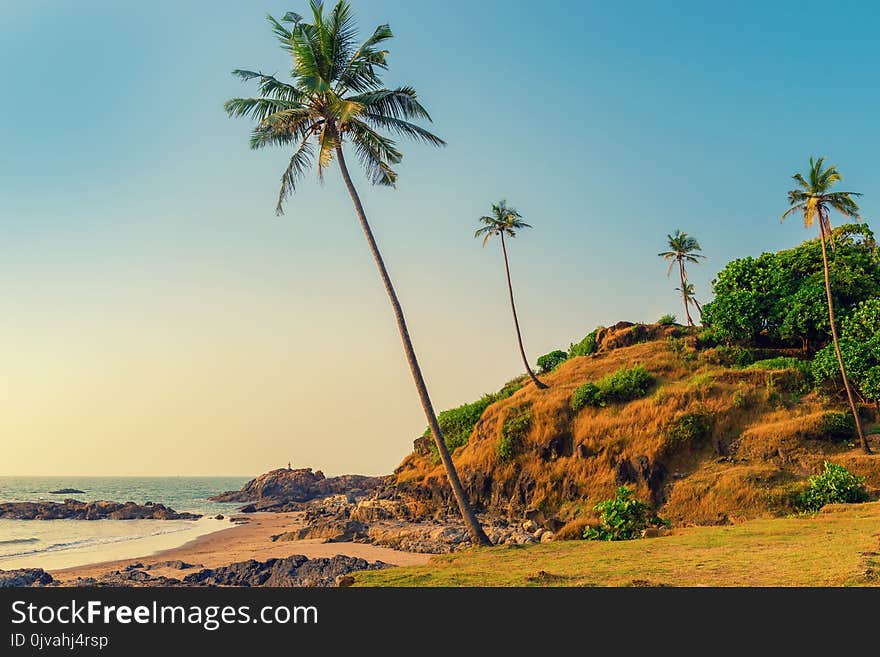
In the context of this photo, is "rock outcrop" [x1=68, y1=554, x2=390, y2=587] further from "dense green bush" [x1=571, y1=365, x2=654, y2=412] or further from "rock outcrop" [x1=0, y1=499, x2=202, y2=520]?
"rock outcrop" [x1=0, y1=499, x2=202, y2=520]

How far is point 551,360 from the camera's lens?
184 ft

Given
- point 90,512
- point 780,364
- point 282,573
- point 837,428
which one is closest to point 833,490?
point 837,428

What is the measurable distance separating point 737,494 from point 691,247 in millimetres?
38801

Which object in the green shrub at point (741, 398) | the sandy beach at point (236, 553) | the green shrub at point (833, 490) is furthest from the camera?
the green shrub at point (741, 398)

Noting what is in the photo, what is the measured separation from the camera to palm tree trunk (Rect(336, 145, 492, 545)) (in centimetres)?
2008

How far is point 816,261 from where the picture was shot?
3806cm

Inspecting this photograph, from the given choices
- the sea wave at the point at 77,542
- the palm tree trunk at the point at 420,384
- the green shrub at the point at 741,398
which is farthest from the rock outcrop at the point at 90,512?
the green shrub at the point at 741,398

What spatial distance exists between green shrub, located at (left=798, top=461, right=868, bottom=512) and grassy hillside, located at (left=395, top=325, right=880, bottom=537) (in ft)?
2.43

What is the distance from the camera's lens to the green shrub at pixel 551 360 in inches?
2188

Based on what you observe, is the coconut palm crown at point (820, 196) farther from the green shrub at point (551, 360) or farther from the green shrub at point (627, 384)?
the green shrub at point (551, 360)

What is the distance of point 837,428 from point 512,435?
1618cm

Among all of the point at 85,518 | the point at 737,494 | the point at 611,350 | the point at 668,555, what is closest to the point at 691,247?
the point at 611,350

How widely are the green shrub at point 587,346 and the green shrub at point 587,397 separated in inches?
575

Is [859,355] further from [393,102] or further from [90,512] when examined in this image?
[90,512]
